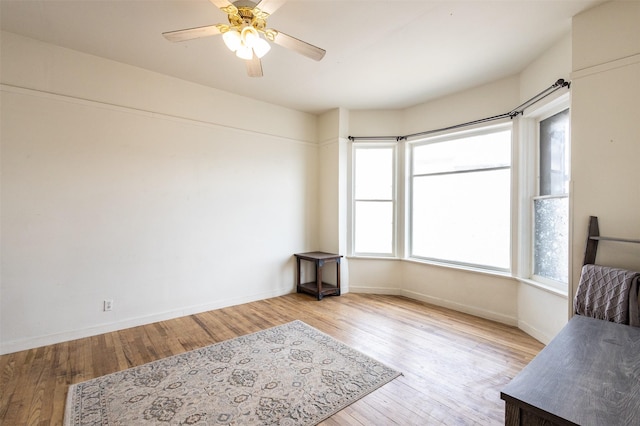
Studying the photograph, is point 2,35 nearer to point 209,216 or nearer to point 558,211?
point 209,216

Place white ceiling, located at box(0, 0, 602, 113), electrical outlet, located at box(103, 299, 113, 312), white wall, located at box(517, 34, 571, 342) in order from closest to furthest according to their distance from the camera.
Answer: white ceiling, located at box(0, 0, 602, 113)
white wall, located at box(517, 34, 571, 342)
electrical outlet, located at box(103, 299, 113, 312)

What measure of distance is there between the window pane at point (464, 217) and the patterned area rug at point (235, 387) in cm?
219

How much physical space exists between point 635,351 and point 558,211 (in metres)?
1.83

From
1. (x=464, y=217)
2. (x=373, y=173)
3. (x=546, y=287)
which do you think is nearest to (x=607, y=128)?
(x=546, y=287)

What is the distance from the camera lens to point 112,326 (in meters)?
3.16

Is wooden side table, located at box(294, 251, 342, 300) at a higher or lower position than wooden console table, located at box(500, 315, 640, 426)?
lower

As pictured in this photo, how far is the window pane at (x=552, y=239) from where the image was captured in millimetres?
2814

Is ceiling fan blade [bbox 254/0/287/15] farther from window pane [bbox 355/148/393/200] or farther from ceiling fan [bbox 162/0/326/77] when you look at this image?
window pane [bbox 355/148/393/200]

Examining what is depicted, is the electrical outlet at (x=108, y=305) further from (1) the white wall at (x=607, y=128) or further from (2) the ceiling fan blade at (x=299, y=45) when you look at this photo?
(1) the white wall at (x=607, y=128)

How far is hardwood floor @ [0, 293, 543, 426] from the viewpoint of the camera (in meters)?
1.93

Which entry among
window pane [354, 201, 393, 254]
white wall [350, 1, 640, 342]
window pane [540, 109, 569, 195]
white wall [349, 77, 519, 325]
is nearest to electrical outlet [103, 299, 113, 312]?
white wall [349, 77, 519, 325]

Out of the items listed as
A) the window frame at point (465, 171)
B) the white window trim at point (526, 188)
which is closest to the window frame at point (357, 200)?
the window frame at point (465, 171)

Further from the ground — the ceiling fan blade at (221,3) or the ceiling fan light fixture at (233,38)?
the ceiling fan blade at (221,3)

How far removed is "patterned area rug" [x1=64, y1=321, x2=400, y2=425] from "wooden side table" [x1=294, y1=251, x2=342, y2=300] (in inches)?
59.3
